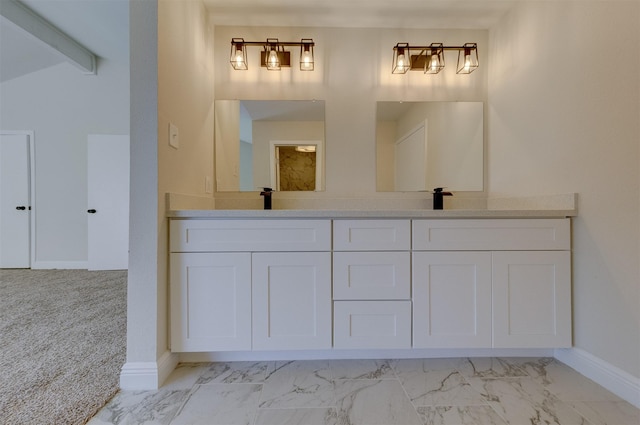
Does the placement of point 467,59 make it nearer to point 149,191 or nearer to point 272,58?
point 272,58

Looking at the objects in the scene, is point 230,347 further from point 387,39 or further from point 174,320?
point 387,39

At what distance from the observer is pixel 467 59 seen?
1.95m

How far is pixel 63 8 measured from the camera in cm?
248

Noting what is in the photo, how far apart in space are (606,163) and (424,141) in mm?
975

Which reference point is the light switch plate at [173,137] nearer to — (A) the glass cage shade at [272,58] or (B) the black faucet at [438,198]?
(A) the glass cage shade at [272,58]

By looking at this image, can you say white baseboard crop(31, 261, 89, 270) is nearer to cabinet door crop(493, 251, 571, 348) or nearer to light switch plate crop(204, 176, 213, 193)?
light switch plate crop(204, 176, 213, 193)

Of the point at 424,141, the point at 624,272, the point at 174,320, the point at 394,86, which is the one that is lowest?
the point at 174,320

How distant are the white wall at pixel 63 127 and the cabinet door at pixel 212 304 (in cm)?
325

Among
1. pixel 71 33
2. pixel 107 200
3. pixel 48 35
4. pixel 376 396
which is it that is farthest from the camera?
pixel 107 200

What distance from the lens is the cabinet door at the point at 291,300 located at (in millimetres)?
1387

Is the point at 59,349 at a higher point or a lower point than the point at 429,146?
lower

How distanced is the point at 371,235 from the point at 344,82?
121 cm

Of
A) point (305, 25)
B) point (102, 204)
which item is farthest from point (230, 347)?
point (102, 204)

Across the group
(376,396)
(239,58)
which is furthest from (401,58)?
(376,396)
